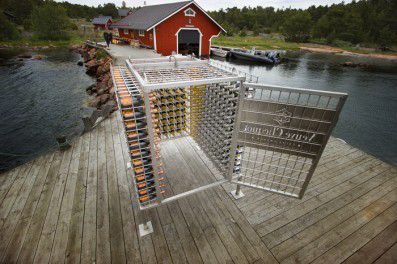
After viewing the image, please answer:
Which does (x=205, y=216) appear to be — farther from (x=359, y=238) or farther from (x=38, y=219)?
(x=38, y=219)

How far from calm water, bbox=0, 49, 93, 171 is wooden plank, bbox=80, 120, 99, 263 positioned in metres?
2.86

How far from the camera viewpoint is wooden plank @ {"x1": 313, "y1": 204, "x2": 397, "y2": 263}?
356 centimetres

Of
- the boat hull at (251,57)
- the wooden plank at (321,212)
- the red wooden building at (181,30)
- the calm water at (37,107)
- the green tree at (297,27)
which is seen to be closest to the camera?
the wooden plank at (321,212)

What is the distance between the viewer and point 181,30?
83.9ft

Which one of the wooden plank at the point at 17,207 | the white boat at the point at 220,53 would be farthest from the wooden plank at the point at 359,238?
the white boat at the point at 220,53

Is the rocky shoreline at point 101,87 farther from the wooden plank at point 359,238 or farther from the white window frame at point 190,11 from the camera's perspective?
the white window frame at point 190,11

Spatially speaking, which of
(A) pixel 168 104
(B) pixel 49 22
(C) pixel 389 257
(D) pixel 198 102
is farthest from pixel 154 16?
(B) pixel 49 22

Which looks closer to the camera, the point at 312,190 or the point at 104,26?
the point at 312,190

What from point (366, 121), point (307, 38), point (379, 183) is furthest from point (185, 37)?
point (307, 38)

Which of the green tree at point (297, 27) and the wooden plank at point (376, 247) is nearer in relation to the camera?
the wooden plank at point (376, 247)

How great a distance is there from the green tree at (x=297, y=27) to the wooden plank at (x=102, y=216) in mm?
76284

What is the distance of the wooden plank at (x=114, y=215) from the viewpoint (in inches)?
141

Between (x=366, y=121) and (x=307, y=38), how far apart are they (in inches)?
2615

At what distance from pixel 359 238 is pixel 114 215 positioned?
4910 mm
